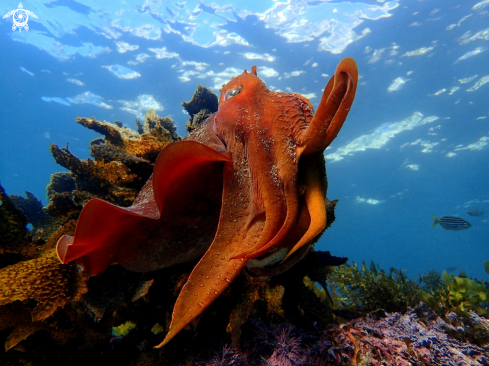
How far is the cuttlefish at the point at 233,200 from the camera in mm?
1228

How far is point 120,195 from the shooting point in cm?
262

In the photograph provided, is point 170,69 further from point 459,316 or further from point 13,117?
point 13,117

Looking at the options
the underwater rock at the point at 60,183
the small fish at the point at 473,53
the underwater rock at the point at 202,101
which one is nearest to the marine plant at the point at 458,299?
the underwater rock at the point at 202,101

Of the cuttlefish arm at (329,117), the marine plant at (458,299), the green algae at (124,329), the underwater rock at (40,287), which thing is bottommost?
the marine plant at (458,299)

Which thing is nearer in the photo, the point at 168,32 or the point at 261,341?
the point at 261,341

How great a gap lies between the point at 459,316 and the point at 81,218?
420 centimetres

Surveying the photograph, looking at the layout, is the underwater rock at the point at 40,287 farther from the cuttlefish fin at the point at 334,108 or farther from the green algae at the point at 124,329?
the cuttlefish fin at the point at 334,108

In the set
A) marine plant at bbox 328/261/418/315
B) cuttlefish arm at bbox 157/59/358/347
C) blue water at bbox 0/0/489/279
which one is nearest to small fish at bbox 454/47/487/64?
blue water at bbox 0/0/489/279

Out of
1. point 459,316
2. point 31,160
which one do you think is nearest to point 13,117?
point 31,160

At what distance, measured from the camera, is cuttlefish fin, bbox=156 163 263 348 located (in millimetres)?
1153

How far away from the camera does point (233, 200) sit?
1474mm

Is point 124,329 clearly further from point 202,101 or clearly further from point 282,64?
point 282,64

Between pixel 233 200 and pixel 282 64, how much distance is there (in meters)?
22.8

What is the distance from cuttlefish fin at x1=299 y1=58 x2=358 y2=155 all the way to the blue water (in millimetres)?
20441
